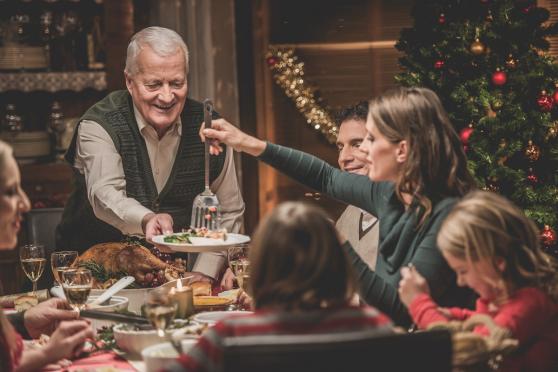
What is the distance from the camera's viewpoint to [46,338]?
2.22 m

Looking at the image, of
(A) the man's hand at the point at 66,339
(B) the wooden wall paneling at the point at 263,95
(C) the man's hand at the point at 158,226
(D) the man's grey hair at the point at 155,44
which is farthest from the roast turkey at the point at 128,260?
(B) the wooden wall paneling at the point at 263,95

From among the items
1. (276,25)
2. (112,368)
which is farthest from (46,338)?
(276,25)

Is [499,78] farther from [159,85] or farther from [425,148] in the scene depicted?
[425,148]

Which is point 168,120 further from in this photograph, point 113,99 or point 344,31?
point 344,31

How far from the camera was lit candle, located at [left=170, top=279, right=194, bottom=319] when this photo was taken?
228 cm

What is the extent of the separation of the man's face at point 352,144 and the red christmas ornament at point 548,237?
45.2 inches

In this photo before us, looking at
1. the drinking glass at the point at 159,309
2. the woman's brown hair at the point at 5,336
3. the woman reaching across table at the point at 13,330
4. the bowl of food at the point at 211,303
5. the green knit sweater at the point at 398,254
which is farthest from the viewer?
the bowl of food at the point at 211,303

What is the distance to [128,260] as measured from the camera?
8.52ft

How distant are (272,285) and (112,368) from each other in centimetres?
66

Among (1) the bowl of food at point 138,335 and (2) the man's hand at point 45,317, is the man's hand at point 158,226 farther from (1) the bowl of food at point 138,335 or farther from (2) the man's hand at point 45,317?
(1) the bowl of food at point 138,335

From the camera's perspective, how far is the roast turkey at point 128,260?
2.59m

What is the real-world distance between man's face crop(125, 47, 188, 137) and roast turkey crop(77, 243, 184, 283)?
0.74m

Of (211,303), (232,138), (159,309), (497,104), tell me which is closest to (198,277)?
(211,303)

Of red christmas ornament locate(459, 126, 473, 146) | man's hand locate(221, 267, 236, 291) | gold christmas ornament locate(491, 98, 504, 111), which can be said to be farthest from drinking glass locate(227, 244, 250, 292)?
gold christmas ornament locate(491, 98, 504, 111)
